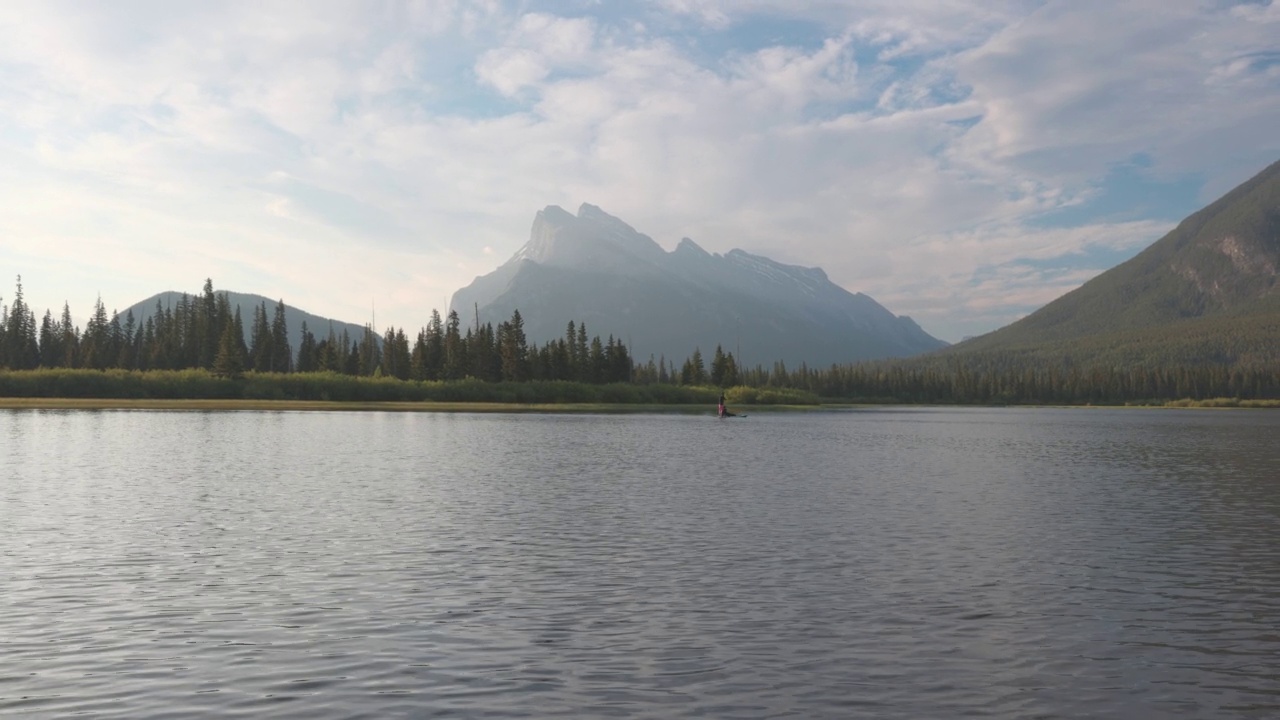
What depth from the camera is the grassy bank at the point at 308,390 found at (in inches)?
5881

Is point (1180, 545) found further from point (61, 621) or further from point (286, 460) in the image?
point (286, 460)

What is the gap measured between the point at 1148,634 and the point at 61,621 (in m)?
20.7

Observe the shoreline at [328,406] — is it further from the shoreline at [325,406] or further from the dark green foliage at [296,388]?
the dark green foliage at [296,388]

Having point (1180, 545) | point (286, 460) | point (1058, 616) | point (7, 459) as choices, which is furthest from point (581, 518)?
point (7, 459)

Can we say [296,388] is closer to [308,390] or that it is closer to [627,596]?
[308,390]

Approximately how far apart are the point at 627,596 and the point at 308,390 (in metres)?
158

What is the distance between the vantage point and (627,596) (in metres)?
20.0

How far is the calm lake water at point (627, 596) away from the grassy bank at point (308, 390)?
390ft

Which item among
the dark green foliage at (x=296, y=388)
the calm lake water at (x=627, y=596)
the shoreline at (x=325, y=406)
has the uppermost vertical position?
the dark green foliage at (x=296, y=388)

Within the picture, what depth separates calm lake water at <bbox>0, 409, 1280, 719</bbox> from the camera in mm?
13500

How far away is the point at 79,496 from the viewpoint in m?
35.2

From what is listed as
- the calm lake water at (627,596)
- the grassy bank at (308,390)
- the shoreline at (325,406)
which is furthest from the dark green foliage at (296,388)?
the calm lake water at (627,596)

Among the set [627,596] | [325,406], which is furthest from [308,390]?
[627,596]

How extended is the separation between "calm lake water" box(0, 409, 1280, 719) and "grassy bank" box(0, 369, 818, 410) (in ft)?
390
